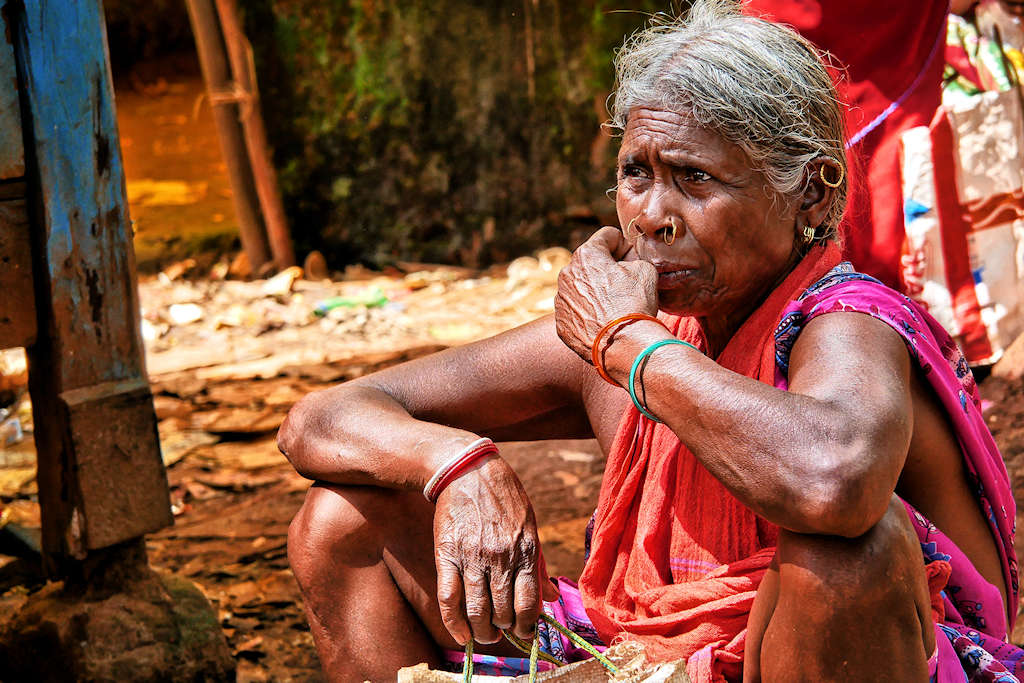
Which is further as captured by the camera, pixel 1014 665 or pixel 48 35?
pixel 48 35

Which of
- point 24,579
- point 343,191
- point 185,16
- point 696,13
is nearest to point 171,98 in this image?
point 185,16

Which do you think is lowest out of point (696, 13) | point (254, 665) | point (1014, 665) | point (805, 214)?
point (254, 665)

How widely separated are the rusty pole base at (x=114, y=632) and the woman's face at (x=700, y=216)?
5.35ft

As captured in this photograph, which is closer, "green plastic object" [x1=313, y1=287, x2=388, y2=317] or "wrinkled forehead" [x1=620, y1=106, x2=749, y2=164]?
"wrinkled forehead" [x1=620, y1=106, x2=749, y2=164]

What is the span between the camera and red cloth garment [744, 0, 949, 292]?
285 cm

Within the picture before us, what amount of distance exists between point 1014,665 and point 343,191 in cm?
605

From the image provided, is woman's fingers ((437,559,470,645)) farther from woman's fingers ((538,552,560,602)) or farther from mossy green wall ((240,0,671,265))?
mossy green wall ((240,0,671,265))

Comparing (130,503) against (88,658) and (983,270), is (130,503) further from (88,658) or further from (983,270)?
(983,270)

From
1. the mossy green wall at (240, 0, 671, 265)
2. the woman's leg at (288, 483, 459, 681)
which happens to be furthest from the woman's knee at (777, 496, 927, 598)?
the mossy green wall at (240, 0, 671, 265)

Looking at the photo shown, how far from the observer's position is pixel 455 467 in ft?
6.48

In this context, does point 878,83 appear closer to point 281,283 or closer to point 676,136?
point 676,136

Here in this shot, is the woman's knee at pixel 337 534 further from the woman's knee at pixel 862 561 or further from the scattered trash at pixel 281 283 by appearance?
the scattered trash at pixel 281 283

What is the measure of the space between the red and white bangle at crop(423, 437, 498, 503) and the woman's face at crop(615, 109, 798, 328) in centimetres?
43

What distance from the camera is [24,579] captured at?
Result: 10.3 ft
